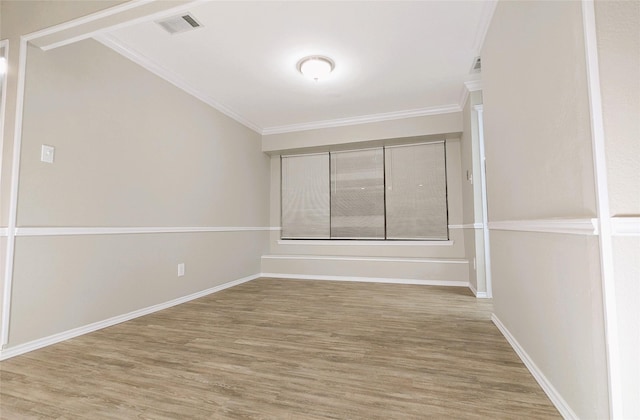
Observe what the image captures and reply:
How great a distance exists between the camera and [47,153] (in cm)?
210

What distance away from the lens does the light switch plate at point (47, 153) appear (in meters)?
2.07

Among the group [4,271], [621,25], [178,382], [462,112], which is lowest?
[178,382]

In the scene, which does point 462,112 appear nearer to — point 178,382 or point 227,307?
point 227,307

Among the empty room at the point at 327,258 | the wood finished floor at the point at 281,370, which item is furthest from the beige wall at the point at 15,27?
the wood finished floor at the point at 281,370

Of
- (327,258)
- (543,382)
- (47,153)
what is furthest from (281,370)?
(327,258)

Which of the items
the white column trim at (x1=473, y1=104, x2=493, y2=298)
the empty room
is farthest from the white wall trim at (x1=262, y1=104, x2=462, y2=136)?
the white column trim at (x1=473, y1=104, x2=493, y2=298)

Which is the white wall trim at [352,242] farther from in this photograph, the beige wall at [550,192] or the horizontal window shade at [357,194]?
the beige wall at [550,192]

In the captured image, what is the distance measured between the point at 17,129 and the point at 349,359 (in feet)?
8.52

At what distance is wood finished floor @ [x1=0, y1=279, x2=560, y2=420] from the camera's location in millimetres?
1312

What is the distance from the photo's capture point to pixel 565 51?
3.78 feet

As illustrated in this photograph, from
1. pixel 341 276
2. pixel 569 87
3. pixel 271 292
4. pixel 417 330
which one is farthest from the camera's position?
pixel 341 276

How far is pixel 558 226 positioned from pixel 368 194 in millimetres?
3674

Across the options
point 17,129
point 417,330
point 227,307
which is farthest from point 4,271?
point 417,330

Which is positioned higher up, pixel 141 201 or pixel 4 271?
pixel 141 201
